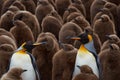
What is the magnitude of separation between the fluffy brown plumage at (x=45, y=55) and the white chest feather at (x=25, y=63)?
1.56 feet

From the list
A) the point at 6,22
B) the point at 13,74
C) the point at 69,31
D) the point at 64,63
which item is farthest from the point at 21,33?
the point at 13,74

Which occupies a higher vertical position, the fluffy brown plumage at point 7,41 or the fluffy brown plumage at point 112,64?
the fluffy brown plumage at point 7,41

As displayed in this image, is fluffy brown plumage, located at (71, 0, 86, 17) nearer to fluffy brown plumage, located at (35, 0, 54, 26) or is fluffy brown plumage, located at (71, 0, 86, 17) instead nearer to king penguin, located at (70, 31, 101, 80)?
fluffy brown plumage, located at (35, 0, 54, 26)

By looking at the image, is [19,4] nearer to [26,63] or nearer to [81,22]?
[81,22]

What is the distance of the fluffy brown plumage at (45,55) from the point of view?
684 cm

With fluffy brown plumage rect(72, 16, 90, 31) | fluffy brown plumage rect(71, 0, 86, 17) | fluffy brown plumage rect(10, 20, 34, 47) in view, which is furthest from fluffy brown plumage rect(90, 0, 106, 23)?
fluffy brown plumage rect(10, 20, 34, 47)

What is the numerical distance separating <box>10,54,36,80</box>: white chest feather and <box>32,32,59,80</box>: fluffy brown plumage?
476 millimetres

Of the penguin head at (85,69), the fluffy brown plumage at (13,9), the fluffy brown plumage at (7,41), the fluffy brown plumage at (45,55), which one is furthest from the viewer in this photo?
the fluffy brown plumage at (13,9)

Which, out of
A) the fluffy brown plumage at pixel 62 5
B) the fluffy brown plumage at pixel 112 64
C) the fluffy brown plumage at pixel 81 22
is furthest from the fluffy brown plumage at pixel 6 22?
the fluffy brown plumage at pixel 112 64

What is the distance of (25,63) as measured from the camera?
6.32 metres

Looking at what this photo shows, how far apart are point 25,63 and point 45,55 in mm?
587

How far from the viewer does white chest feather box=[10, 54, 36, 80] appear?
628 centimetres

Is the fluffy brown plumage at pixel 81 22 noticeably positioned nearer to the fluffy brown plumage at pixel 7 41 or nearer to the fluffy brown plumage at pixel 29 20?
the fluffy brown plumage at pixel 29 20

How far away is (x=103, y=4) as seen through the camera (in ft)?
30.7
